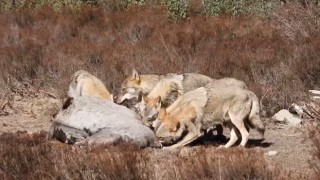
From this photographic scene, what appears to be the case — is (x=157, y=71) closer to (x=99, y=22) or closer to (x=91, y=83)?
(x=91, y=83)

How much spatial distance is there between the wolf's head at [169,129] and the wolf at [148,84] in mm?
1245

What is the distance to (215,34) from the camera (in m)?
17.4

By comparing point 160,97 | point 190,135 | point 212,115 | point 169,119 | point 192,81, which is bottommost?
point 190,135

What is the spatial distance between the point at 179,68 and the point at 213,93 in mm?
5137

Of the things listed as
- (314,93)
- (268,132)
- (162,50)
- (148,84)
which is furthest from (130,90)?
(162,50)

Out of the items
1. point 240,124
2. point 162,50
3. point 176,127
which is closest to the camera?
point 240,124

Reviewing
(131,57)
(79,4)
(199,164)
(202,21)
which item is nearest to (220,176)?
(199,164)

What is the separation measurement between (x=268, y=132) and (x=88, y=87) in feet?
10.1

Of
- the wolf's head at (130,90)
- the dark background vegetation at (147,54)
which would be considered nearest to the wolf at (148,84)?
the wolf's head at (130,90)

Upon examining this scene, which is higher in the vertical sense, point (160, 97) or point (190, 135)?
point (160, 97)

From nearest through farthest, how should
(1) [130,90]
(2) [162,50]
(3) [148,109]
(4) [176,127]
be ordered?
(4) [176,127]
(3) [148,109]
(1) [130,90]
(2) [162,50]

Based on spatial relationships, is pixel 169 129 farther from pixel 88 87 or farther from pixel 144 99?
pixel 88 87

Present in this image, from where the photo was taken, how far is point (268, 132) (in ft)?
36.1

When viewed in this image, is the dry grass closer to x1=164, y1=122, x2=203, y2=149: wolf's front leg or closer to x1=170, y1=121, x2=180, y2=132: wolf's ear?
x1=164, y1=122, x2=203, y2=149: wolf's front leg
